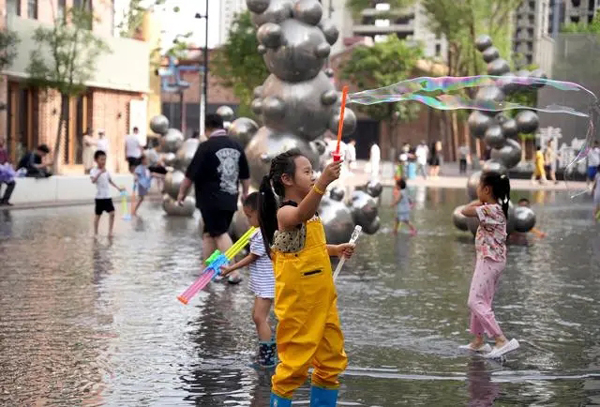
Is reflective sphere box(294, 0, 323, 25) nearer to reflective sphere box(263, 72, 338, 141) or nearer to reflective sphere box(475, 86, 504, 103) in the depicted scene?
reflective sphere box(263, 72, 338, 141)

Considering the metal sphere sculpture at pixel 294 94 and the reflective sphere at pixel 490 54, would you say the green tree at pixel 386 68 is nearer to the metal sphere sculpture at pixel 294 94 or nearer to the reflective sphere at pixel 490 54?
the reflective sphere at pixel 490 54

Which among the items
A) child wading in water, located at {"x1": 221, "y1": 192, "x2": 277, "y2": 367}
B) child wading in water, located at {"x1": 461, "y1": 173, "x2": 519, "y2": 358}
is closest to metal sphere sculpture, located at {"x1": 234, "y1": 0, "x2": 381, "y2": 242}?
child wading in water, located at {"x1": 461, "y1": 173, "x2": 519, "y2": 358}

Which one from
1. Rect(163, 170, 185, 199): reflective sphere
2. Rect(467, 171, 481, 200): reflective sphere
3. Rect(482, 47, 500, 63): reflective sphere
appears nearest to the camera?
Rect(467, 171, 481, 200): reflective sphere

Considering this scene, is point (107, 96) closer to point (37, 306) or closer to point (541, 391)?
point (37, 306)

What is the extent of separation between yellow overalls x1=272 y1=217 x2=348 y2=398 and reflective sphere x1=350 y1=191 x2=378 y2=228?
985 centimetres

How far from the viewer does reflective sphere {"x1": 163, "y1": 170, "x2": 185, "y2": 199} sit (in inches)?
845

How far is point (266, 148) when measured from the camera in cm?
1552

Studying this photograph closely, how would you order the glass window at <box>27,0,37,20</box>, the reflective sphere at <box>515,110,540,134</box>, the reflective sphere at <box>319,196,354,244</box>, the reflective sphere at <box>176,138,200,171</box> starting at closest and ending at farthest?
the reflective sphere at <box>319,196,354,244</box> < the reflective sphere at <box>515,110,540,134</box> < the reflective sphere at <box>176,138,200,171</box> < the glass window at <box>27,0,37,20</box>

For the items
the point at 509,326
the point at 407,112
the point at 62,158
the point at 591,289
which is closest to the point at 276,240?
the point at 509,326

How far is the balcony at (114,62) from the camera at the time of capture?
119 feet

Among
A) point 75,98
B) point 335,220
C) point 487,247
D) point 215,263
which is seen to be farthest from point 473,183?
point 75,98

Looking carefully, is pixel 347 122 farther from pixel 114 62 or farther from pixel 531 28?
pixel 531 28

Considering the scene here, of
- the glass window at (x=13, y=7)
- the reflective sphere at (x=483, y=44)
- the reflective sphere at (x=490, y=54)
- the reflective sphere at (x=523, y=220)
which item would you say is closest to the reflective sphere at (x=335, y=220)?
the reflective sphere at (x=523, y=220)

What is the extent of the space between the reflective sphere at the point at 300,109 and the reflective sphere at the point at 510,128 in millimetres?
3883
